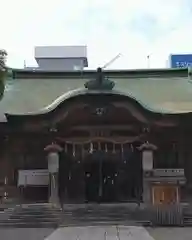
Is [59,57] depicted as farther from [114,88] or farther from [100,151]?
[100,151]

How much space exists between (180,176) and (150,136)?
2.30 metres

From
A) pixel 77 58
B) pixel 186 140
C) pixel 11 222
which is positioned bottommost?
pixel 11 222

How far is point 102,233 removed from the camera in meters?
14.3

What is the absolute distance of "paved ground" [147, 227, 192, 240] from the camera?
1384cm

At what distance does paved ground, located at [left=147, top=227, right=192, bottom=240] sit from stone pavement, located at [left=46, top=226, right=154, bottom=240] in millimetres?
260

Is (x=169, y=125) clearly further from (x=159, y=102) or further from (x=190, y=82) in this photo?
(x=190, y=82)

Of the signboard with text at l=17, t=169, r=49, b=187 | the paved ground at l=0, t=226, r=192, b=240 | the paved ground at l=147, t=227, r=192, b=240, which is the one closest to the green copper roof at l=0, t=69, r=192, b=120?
the signboard with text at l=17, t=169, r=49, b=187

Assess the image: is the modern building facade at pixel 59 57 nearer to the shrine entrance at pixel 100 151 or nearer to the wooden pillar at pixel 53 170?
the shrine entrance at pixel 100 151

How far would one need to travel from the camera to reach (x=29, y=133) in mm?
21266

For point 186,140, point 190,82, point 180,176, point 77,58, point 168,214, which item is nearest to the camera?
point 168,214

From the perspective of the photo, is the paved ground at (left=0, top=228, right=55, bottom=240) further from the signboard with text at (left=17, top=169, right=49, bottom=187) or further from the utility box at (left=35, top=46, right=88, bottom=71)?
the utility box at (left=35, top=46, right=88, bottom=71)

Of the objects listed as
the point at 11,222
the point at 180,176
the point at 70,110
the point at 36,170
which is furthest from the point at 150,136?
the point at 11,222

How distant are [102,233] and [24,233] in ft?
8.11

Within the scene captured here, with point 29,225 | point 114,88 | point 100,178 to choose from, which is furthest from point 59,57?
point 29,225
